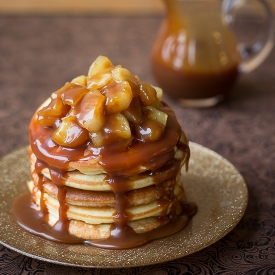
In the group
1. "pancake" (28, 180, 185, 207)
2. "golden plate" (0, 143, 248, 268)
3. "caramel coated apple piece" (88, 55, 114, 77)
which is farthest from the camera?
"caramel coated apple piece" (88, 55, 114, 77)

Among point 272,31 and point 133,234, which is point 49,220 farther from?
point 272,31

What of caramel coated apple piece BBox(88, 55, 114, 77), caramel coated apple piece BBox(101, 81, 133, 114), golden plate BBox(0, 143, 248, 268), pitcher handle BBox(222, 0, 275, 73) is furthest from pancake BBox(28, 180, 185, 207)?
pitcher handle BBox(222, 0, 275, 73)

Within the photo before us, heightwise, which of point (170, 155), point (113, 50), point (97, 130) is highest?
point (97, 130)

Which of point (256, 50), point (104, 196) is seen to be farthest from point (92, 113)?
point (256, 50)

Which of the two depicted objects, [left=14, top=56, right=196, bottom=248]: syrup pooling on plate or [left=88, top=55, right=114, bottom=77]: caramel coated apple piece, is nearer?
[left=14, top=56, right=196, bottom=248]: syrup pooling on plate

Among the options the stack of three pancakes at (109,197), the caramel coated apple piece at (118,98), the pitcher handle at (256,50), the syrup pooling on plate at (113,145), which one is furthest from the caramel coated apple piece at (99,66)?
the pitcher handle at (256,50)

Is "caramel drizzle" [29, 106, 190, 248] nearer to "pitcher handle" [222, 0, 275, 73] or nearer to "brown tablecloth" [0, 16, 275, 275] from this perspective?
"brown tablecloth" [0, 16, 275, 275]

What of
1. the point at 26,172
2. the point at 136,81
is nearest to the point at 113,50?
the point at 26,172

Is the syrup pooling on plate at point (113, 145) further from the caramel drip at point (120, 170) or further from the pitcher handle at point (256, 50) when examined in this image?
the pitcher handle at point (256, 50)
